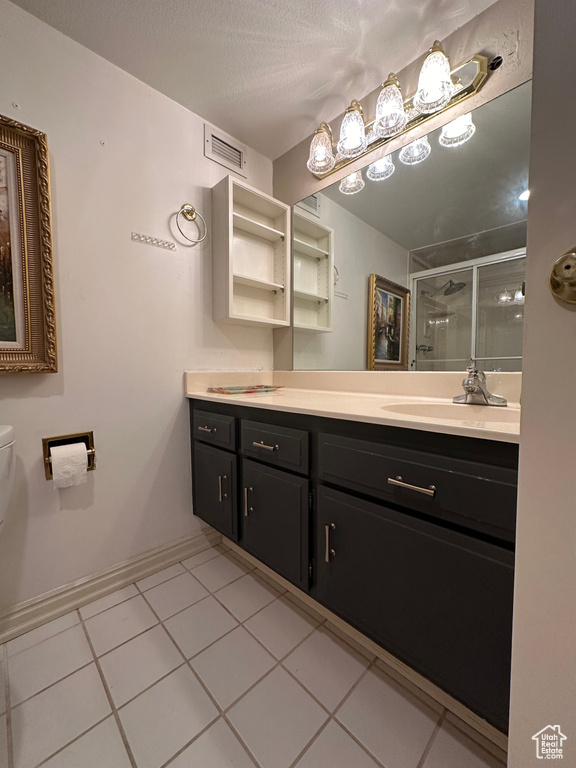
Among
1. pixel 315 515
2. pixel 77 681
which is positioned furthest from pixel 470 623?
pixel 77 681

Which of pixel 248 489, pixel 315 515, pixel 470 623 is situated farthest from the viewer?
pixel 248 489

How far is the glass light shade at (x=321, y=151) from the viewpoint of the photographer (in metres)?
1.52

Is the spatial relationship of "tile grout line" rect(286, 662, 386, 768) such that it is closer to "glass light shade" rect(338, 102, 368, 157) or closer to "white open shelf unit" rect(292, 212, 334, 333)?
"white open shelf unit" rect(292, 212, 334, 333)

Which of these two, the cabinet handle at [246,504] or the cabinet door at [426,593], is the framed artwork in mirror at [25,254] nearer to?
the cabinet handle at [246,504]

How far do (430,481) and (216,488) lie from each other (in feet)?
3.32

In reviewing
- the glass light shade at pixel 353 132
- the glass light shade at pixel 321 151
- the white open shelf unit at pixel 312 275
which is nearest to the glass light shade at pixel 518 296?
the white open shelf unit at pixel 312 275

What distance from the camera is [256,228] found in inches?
68.6

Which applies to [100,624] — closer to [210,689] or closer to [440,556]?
[210,689]

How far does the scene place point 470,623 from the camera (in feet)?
2.36

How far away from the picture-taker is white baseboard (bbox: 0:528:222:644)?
1136 millimetres

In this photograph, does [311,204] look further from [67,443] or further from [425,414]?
[67,443]

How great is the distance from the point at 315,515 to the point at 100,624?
3.13 ft

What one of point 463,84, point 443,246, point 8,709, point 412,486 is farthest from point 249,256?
point 8,709

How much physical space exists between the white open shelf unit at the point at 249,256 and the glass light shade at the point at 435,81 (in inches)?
32.1
